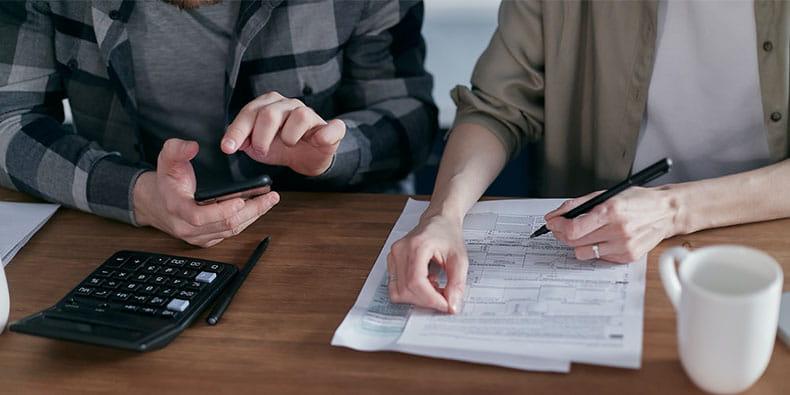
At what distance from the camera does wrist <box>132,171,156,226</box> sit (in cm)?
109

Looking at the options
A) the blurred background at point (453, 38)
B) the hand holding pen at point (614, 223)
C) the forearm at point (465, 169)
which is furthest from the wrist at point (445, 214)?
the blurred background at point (453, 38)

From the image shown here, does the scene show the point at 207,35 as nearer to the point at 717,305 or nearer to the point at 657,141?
the point at 657,141

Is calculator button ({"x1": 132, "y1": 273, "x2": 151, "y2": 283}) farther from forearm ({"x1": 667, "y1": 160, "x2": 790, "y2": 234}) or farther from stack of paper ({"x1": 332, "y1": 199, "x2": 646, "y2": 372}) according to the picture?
forearm ({"x1": 667, "y1": 160, "x2": 790, "y2": 234})

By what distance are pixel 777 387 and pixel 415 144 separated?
0.78m

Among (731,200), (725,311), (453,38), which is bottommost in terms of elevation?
(453,38)

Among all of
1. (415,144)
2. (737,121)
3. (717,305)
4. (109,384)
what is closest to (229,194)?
(109,384)

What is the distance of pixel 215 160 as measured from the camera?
1452mm

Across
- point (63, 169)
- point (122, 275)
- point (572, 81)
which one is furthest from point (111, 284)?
point (572, 81)

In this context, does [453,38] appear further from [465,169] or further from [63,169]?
[63,169]

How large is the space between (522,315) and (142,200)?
59cm

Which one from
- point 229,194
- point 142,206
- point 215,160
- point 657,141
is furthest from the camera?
point 215,160

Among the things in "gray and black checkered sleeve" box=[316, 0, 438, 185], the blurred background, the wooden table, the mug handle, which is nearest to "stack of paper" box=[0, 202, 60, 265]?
the wooden table

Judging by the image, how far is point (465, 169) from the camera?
1.08 metres

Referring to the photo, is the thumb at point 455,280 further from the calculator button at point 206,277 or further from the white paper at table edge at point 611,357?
the calculator button at point 206,277
